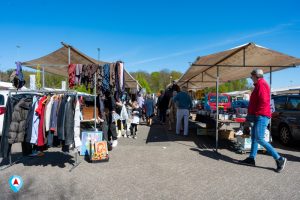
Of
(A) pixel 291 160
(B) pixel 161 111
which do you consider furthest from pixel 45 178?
(B) pixel 161 111

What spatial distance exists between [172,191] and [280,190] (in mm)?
1828

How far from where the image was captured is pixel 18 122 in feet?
17.3

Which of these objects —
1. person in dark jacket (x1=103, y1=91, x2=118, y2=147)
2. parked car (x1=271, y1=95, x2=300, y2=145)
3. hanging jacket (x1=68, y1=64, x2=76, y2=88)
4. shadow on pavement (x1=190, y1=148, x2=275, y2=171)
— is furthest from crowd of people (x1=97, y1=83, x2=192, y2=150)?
parked car (x1=271, y1=95, x2=300, y2=145)

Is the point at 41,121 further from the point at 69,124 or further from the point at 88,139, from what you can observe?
the point at 88,139

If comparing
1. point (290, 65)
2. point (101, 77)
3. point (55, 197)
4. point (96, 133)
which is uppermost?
point (290, 65)

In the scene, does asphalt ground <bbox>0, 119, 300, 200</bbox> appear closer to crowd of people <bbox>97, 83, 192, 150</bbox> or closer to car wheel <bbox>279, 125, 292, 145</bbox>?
crowd of people <bbox>97, 83, 192, 150</bbox>

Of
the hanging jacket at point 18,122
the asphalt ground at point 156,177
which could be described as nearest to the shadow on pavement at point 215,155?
the asphalt ground at point 156,177

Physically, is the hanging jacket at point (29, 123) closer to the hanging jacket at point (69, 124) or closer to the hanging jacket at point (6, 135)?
the hanging jacket at point (6, 135)

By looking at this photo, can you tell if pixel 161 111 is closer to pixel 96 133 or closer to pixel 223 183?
pixel 96 133

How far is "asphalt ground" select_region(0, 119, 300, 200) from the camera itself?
4.09 meters

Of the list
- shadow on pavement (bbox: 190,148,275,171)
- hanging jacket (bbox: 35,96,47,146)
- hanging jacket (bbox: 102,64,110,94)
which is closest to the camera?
hanging jacket (bbox: 35,96,47,146)

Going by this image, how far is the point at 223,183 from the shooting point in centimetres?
456

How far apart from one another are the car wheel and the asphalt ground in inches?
39.1

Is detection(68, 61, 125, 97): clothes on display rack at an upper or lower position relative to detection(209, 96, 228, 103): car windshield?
upper
